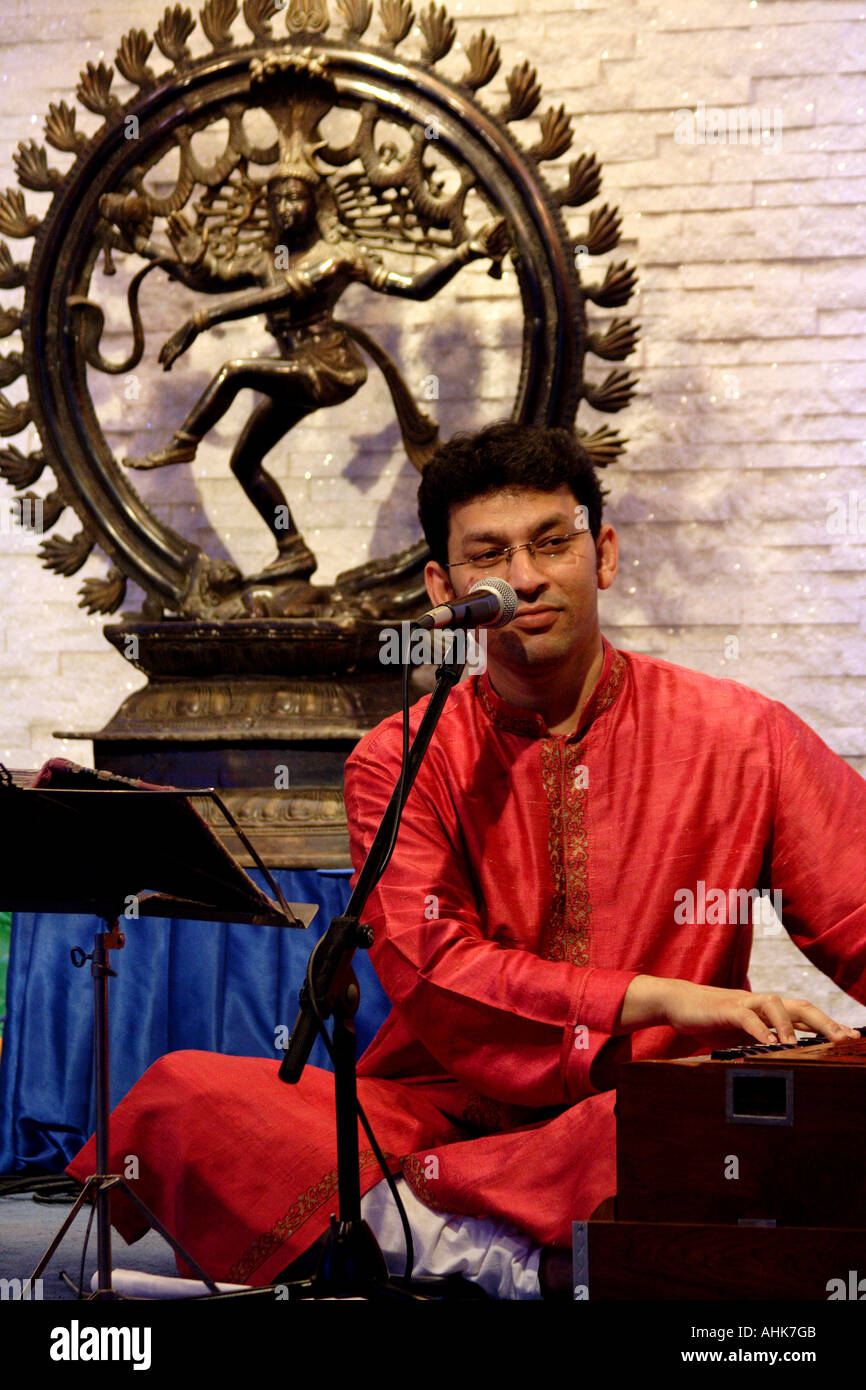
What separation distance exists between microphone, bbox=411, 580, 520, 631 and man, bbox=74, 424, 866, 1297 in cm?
37

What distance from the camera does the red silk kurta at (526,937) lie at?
1.93m

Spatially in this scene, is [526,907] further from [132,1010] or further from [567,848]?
[132,1010]

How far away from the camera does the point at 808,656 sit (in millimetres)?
4359

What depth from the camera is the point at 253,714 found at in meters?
3.74

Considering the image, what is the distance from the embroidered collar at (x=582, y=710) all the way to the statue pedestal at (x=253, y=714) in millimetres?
1255

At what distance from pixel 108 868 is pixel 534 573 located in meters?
0.77

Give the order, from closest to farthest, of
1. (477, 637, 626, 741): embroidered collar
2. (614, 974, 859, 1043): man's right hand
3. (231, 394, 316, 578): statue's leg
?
(614, 974, 859, 1043): man's right hand, (477, 637, 626, 741): embroidered collar, (231, 394, 316, 578): statue's leg

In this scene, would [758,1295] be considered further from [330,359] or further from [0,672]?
[0,672]

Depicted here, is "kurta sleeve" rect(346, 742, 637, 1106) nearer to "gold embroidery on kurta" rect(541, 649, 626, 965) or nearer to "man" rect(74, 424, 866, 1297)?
"man" rect(74, 424, 866, 1297)

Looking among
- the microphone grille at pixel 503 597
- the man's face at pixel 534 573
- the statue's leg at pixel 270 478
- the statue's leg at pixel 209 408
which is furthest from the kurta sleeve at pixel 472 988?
the statue's leg at pixel 209 408

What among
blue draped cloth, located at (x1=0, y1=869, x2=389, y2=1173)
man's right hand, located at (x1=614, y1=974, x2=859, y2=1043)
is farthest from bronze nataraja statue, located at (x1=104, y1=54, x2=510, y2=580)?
man's right hand, located at (x1=614, y1=974, x2=859, y2=1043)

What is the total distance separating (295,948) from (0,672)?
1923 mm

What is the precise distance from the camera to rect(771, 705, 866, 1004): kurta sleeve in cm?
207
